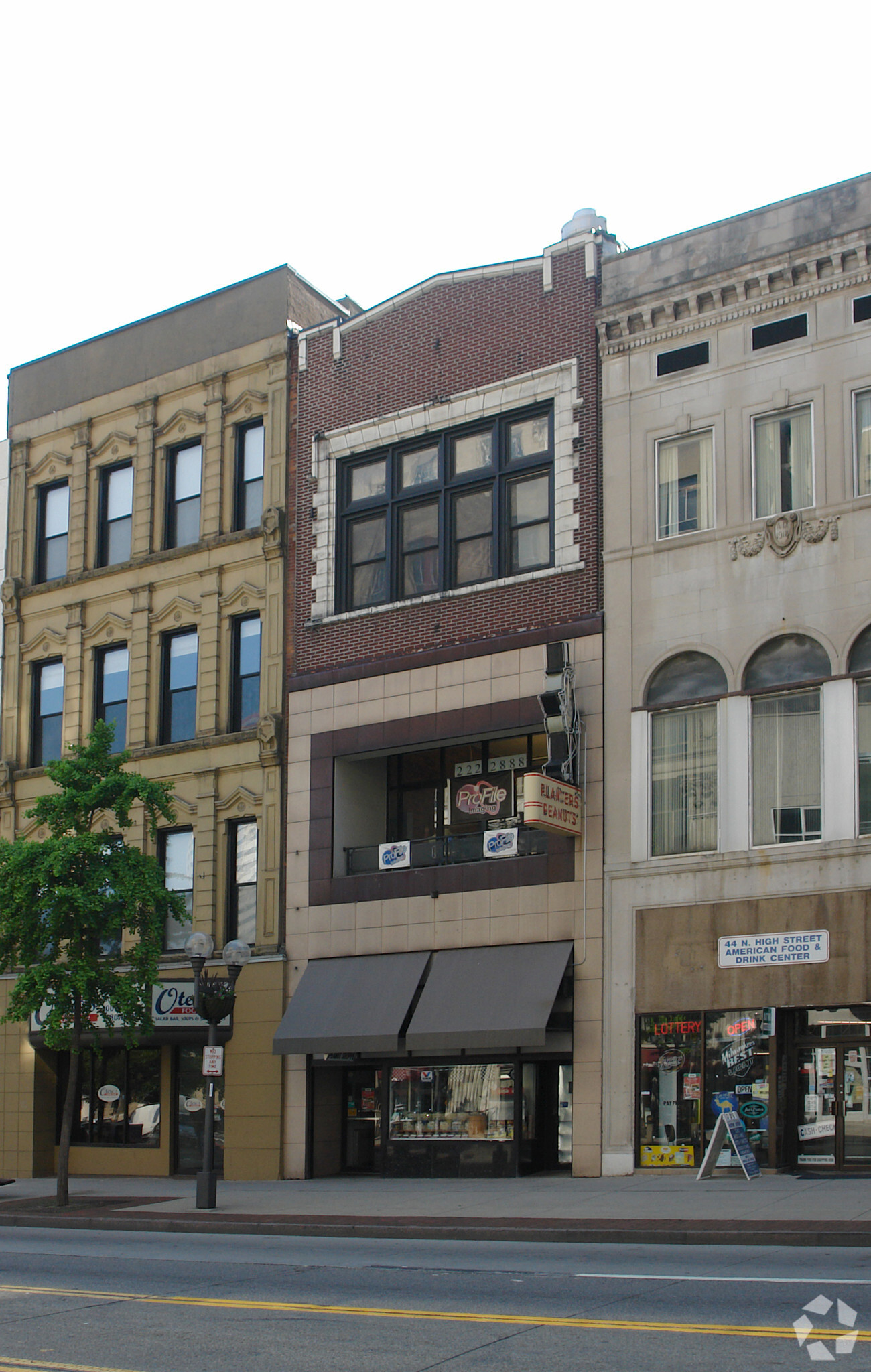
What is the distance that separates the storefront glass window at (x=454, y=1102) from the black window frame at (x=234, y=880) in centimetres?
485

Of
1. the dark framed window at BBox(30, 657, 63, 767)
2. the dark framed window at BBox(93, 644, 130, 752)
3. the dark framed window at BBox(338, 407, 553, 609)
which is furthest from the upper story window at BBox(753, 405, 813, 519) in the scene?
the dark framed window at BBox(30, 657, 63, 767)

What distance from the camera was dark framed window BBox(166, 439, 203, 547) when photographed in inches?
1226

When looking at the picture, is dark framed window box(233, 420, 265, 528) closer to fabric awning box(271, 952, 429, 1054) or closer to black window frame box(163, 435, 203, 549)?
black window frame box(163, 435, 203, 549)

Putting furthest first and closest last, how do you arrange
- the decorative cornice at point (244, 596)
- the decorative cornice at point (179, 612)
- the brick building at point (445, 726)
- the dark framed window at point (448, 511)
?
the decorative cornice at point (179, 612) < the decorative cornice at point (244, 596) < the dark framed window at point (448, 511) < the brick building at point (445, 726)

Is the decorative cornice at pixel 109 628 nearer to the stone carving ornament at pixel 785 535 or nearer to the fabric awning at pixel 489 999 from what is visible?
the fabric awning at pixel 489 999

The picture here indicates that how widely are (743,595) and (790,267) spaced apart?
5232 millimetres

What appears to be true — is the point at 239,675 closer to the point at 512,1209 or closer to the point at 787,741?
the point at 787,741

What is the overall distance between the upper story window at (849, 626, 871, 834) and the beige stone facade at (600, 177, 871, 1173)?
0.04m

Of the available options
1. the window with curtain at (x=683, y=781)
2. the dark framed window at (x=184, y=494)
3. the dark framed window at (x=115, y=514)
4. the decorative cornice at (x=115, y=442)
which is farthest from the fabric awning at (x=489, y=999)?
the decorative cornice at (x=115, y=442)

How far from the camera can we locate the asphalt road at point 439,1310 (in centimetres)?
922

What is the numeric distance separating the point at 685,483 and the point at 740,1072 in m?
9.38

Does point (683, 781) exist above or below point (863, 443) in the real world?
below

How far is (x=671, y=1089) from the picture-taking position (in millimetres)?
22312

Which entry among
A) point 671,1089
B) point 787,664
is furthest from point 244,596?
point 671,1089
